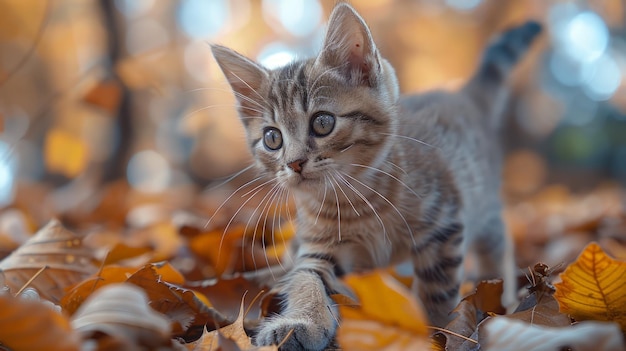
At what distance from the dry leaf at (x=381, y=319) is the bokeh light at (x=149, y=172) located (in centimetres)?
432

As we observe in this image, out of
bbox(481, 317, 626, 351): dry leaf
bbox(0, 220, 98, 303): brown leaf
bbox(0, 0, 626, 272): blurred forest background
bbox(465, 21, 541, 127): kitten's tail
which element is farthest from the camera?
bbox(0, 0, 626, 272): blurred forest background

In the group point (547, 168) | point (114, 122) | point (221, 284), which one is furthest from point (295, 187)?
point (547, 168)

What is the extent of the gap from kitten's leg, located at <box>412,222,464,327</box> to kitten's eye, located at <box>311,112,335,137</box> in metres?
0.40

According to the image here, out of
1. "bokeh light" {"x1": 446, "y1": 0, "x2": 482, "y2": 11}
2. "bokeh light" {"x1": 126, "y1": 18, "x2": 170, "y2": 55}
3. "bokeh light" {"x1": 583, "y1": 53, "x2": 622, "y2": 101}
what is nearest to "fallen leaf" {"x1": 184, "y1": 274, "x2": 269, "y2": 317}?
"bokeh light" {"x1": 126, "y1": 18, "x2": 170, "y2": 55}

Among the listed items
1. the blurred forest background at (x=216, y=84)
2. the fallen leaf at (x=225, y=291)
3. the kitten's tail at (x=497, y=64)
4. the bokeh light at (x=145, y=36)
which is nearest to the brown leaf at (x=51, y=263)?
the fallen leaf at (x=225, y=291)

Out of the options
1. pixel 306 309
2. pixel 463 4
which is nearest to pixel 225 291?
pixel 306 309

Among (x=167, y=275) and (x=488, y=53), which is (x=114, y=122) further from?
(x=167, y=275)

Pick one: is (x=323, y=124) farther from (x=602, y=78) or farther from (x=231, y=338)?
(x=602, y=78)

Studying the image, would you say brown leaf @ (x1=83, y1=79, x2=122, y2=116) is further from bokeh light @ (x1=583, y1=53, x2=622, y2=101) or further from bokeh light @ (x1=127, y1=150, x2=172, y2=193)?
bokeh light @ (x1=583, y1=53, x2=622, y2=101)

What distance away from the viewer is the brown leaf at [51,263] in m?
1.40

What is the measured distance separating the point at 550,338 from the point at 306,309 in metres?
0.64

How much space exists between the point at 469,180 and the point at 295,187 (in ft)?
2.34

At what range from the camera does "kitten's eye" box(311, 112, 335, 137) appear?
1506mm

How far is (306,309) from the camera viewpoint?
1.32 metres
